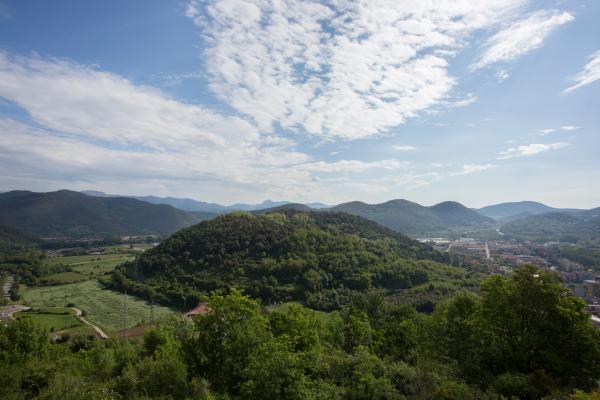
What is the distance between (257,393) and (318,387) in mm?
3596

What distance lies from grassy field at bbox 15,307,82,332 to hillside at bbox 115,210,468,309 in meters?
19.2

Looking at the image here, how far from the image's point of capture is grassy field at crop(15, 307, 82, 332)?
64.8 m

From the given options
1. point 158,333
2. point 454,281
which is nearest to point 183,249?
point 158,333

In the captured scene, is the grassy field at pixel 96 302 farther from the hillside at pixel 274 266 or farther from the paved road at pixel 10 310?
the hillside at pixel 274 266

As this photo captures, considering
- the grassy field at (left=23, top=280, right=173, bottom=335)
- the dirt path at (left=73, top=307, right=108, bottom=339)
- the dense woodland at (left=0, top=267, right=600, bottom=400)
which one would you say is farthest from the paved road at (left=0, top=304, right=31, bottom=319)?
the dense woodland at (left=0, top=267, right=600, bottom=400)

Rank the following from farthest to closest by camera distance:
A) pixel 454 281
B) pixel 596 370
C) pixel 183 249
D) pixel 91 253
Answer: pixel 91 253 < pixel 183 249 < pixel 454 281 < pixel 596 370

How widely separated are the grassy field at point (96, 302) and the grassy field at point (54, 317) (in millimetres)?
3341

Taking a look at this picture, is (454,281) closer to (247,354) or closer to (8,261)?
(247,354)

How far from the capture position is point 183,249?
110375 mm

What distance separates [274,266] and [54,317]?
171 feet

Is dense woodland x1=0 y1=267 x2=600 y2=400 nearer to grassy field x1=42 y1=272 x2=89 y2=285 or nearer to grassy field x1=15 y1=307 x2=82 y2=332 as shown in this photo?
grassy field x1=15 y1=307 x2=82 y2=332

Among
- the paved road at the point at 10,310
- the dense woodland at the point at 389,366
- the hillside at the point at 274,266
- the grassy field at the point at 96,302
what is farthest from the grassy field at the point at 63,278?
the dense woodland at the point at 389,366

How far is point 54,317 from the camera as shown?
70.6 metres

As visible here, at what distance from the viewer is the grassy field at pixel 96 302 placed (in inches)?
2798
